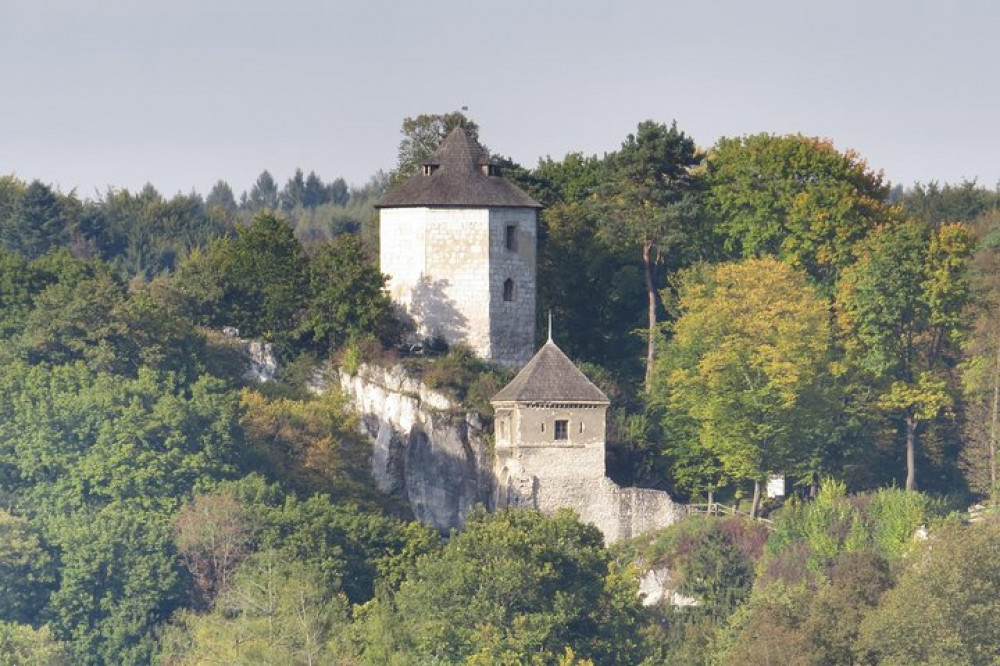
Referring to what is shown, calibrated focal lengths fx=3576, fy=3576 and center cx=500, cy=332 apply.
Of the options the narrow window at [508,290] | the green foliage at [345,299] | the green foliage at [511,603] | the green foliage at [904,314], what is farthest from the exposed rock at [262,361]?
the green foliage at [904,314]

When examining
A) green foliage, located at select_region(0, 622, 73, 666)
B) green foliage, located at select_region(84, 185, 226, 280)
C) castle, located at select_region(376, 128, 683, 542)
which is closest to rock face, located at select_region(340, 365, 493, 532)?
castle, located at select_region(376, 128, 683, 542)

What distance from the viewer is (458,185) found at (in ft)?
259

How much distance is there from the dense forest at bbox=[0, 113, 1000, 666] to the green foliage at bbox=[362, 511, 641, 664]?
0.24 ft

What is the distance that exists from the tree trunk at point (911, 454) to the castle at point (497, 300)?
6.35 meters

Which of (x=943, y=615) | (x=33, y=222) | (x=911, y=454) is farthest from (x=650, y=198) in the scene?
(x=33, y=222)

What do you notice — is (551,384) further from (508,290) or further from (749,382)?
(749,382)

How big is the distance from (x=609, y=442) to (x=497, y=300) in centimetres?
409

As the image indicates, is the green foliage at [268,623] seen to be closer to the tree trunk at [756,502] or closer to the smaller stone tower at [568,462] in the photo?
the smaller stone tower at [568,462]

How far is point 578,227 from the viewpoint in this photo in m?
82.8

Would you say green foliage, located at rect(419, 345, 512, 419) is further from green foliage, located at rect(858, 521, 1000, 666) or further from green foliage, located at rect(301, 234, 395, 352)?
green foliage, located at rect(858, 521, 1000, 666)

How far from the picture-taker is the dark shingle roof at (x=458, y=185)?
258 ft

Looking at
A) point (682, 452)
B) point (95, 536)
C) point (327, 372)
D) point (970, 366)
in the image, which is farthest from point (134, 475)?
point (970, 366)

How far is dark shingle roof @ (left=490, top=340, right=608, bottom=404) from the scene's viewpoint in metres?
75.4

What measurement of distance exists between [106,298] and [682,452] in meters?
13.1
